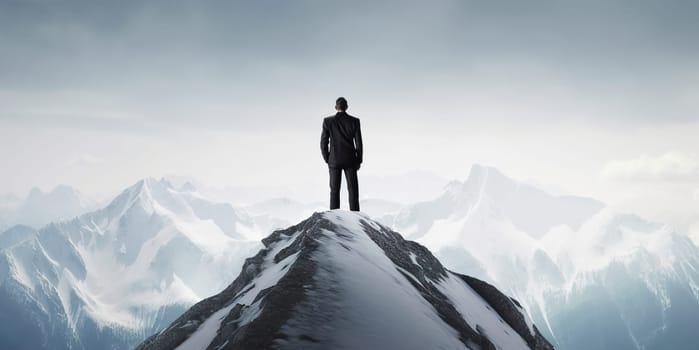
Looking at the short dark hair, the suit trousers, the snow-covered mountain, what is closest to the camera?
the snow-covered mountain

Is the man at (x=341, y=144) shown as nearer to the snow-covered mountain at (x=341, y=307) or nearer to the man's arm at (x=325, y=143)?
the man's arm at (x=325, y=143)

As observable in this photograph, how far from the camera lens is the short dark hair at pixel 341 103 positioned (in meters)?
14.5

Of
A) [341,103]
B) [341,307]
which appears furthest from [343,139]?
[341,307]

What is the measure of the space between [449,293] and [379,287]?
6.79 m

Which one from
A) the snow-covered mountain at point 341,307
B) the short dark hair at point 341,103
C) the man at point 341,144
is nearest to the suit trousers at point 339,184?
the man at point 341,144

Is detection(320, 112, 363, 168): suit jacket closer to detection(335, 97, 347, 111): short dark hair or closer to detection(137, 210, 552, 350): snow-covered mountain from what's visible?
detection(335, 97, 347, 111): short dark hair

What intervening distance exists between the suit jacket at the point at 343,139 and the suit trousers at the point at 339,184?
0.93 ft

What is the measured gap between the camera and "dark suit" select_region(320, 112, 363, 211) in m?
14.5

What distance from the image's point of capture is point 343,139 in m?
14.5

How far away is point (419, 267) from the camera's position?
565 inches

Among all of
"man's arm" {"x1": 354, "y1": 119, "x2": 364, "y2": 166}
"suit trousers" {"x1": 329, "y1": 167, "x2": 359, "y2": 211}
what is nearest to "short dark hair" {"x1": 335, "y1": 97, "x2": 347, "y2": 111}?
"man's arm" {"x1": 354, "y1": 119, "x2": 364, "y2": 166}

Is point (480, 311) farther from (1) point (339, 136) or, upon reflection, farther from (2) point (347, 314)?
(2) point (347, 314)

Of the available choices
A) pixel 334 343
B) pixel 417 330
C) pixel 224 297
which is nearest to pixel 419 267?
pixel 224 297

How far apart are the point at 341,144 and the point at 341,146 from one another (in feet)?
0.22
